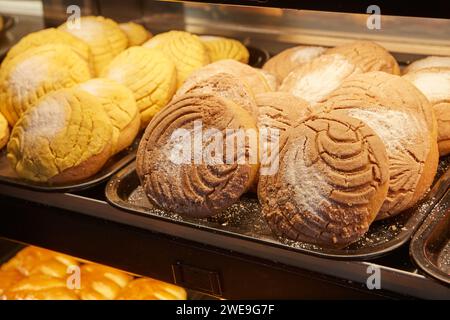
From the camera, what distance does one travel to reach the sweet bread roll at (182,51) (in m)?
1.94

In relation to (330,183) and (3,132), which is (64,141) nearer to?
(3,132)

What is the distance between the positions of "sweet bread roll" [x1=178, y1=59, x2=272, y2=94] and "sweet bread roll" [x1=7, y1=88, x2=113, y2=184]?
25 cm

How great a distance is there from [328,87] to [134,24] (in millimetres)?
972

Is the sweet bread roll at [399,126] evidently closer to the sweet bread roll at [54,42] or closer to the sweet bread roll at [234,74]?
the sweet bread roll at [234,74]

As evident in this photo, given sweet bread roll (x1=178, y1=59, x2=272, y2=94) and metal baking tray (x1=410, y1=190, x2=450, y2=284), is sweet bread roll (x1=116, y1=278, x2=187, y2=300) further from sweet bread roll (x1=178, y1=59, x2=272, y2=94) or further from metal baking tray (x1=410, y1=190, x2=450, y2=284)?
metal baking tray (x1=410, y1=190, x2=450, y2=284)

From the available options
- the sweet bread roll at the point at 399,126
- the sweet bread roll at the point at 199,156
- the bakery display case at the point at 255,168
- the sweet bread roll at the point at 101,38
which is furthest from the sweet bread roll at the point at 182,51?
the sweet bread roll at the point at 399,126

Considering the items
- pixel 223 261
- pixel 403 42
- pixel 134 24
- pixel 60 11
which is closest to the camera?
pixel 223 261

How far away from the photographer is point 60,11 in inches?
98.6

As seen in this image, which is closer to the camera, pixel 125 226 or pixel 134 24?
pixel 125 226

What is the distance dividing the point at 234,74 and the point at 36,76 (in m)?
0.62

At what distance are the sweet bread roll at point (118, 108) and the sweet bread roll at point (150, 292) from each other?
515 mm

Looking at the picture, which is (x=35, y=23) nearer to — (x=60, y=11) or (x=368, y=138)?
(x=60, y=11)

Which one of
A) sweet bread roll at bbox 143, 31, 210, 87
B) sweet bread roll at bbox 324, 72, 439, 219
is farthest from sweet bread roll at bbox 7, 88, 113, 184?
sweet bread roll at bbox 324, 72, 439, 219
